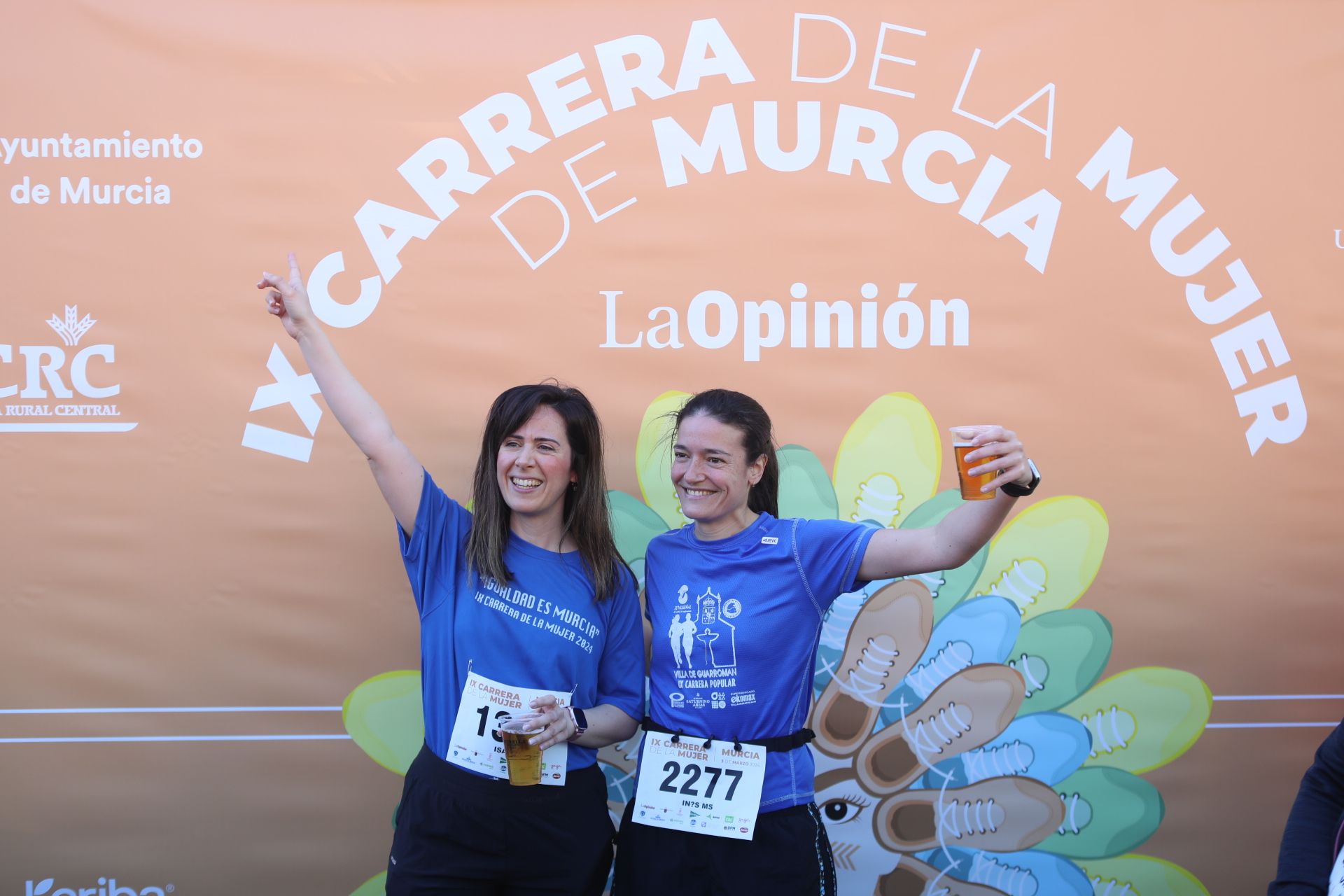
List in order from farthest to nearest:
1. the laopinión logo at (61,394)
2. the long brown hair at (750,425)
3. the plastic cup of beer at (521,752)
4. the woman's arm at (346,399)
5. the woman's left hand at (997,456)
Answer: the laopinión logo at (61,394) < the long brown hair at (750,425) < the woman's arm at (346,399) < the plastic cup of beer at (521,752) < the woman's left hand at (997,456)

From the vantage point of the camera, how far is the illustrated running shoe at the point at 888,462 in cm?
259

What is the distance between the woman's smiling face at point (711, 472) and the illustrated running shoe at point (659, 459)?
0.51 m

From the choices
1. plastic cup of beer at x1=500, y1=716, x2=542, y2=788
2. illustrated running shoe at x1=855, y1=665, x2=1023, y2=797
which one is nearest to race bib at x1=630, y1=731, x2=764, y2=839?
plastic cup of beer at x1=500, y1=716, x2=542, y2=788

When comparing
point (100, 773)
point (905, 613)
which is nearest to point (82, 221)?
point (100, 773)

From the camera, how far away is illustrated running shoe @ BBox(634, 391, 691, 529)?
2.59 m

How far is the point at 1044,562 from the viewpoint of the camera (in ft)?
8.54

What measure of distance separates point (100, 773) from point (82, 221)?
4.84 feet

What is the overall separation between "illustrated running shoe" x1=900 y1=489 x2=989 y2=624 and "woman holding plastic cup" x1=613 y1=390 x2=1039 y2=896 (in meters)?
0.63

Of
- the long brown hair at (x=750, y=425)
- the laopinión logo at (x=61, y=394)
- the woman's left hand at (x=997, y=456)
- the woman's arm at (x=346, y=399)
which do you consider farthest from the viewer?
the laopinión logo at (x=61, y=394)

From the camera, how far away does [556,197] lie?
2586 mm

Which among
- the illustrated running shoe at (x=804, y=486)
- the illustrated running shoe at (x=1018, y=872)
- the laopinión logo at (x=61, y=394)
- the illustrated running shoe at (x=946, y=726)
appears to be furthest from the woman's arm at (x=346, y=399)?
the illustrated running shoe at (x=1018, y=872)

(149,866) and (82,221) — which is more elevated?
(82,221)

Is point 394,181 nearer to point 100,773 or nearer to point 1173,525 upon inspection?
point 100,773

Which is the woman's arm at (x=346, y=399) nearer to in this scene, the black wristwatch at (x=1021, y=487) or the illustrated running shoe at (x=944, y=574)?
the black wristwatch at (x=1021, y=487)
